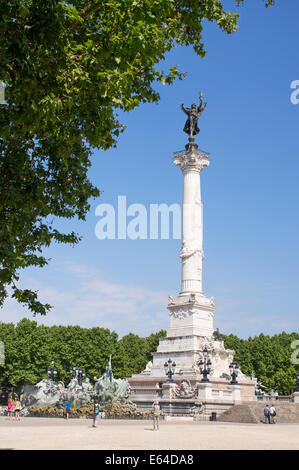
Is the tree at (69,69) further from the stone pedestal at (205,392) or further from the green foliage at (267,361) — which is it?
the green foliage at (267,361)

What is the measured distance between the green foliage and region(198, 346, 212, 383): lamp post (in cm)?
2754

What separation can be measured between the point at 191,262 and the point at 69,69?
1864 inches

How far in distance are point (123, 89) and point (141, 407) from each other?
41034 mm

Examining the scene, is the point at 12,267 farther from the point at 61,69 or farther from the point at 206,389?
the point at 206,389

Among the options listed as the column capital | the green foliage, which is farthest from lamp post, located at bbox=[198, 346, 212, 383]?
the green foliage

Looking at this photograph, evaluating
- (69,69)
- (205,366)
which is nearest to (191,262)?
(205,366)

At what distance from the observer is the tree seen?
1034cm

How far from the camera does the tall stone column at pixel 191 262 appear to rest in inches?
2138

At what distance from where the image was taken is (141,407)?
47.9 m

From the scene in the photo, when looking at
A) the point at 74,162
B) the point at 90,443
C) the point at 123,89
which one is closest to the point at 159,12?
the point at 123,89

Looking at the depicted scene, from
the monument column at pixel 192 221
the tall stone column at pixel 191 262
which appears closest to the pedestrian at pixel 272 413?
the tall stone column at pixel 191 262

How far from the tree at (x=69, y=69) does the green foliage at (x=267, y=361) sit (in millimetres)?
67906

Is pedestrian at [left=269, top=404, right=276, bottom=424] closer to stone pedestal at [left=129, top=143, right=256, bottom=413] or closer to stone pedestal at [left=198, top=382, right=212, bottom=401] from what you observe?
stone pedestal at [left=198, top=382, right=212, bottom=401]
